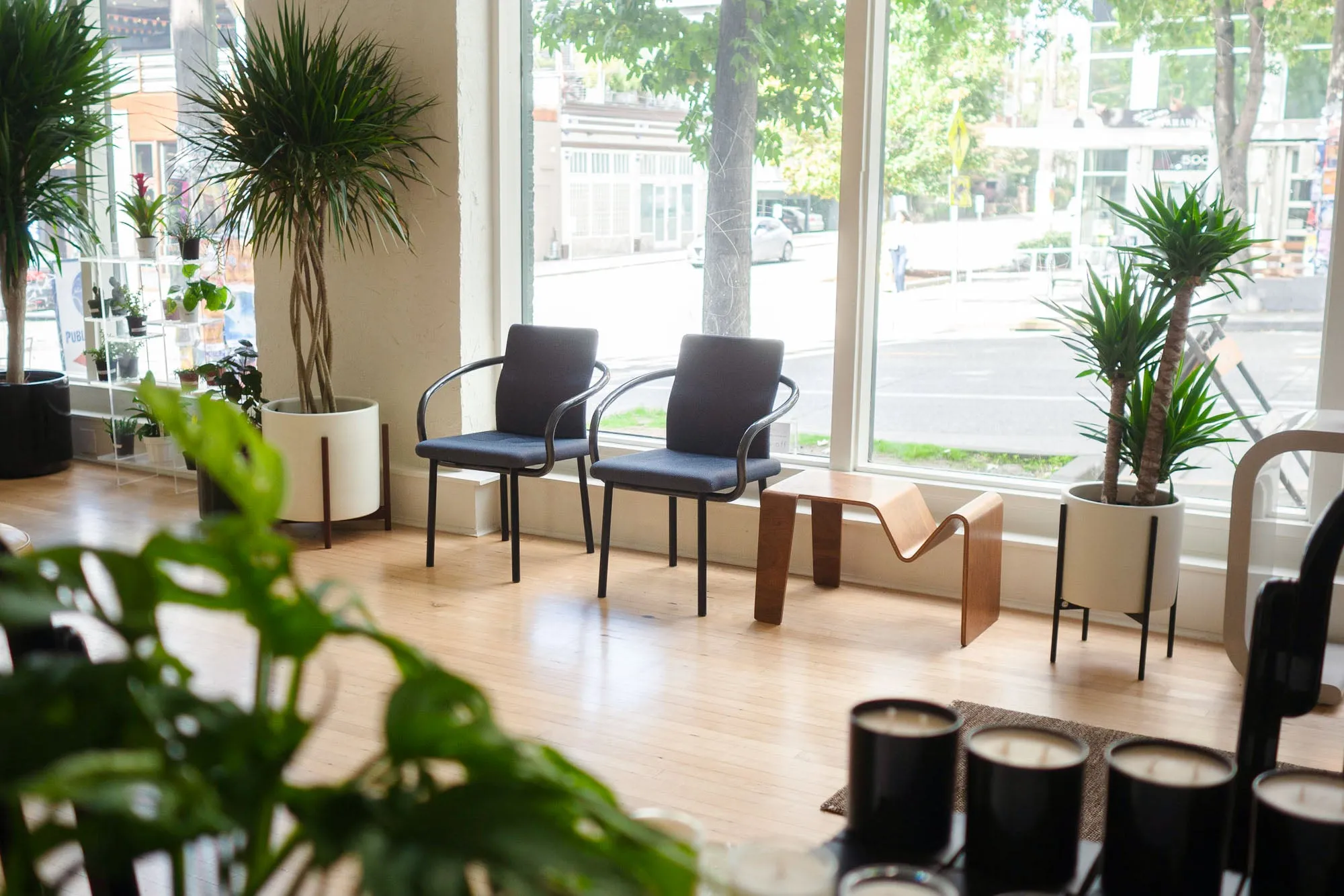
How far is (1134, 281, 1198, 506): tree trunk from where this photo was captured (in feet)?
12.9

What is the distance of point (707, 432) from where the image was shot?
498 centimetres

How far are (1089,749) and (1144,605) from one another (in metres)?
1.22

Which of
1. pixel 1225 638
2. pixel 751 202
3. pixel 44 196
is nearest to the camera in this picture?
pixel 1225 638

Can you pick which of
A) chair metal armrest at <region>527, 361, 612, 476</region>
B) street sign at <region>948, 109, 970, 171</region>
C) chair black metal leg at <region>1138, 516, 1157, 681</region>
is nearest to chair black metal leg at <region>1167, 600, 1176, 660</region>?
chair black metal leg at <region>1138, 516, 1157, 681</region>

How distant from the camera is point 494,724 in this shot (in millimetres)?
619

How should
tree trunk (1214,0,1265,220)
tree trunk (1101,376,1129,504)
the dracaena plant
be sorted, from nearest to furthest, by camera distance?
tree trunk (1101,376,1129,504) → tree trunk (1214,0,1265,220) → the dracaena plant

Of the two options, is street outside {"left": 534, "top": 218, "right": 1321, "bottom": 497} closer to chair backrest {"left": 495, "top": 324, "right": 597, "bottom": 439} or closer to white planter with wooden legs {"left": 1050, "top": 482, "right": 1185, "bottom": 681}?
chair backrest {"left": 495, "top": 324, "right": 597, "bottom": 439}

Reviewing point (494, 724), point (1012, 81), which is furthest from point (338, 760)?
point (1012, 81)

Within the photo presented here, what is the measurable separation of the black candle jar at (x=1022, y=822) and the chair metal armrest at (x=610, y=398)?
13.0 ft

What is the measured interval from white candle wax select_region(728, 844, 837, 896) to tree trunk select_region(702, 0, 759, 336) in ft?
15.4

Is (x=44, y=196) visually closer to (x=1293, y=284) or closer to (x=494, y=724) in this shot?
(x=1293, y=284)

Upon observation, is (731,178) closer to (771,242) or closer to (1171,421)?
(771,242)

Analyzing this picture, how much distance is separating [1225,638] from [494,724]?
144 inches

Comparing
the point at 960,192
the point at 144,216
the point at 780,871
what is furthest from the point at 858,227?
the point at 780,871
